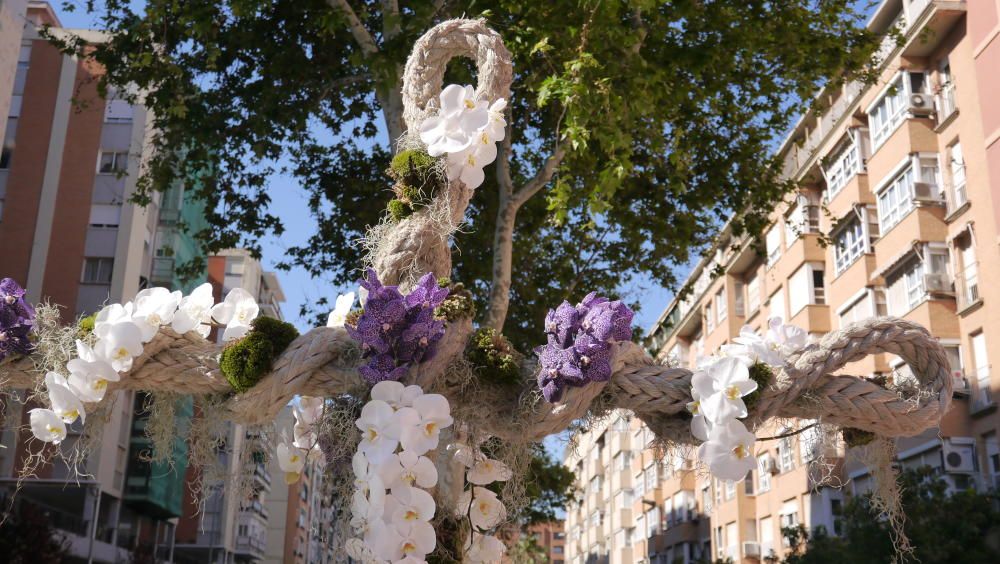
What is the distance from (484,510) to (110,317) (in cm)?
94

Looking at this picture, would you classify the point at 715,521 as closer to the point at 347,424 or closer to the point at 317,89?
the point at 317,89

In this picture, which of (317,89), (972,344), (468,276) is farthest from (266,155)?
(972,344)

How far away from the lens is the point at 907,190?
907 inches

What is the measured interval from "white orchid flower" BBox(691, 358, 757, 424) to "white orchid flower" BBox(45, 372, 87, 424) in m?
1.23

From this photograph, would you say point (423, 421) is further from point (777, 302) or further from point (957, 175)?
point (777, 302)

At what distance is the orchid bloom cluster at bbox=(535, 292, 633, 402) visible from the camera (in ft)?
6.20

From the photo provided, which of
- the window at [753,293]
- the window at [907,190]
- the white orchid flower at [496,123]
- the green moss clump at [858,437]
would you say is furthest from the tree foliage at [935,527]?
the window at [753,293]

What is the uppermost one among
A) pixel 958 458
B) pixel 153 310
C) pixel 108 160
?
pixel 108 160

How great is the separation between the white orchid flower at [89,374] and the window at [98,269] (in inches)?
1155

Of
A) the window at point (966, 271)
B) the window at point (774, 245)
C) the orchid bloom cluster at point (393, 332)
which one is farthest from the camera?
the window at point (774, 245)

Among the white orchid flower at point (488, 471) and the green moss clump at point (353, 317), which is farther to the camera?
the white orchid flower at point (488, 471)

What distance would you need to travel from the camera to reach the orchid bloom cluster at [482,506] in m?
2.30

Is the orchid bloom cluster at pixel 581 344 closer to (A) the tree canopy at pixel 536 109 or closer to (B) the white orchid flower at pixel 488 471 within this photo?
(B) the white orchid flower at pixel 488 471

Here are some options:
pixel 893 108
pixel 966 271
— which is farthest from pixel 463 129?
pixel 893 108
